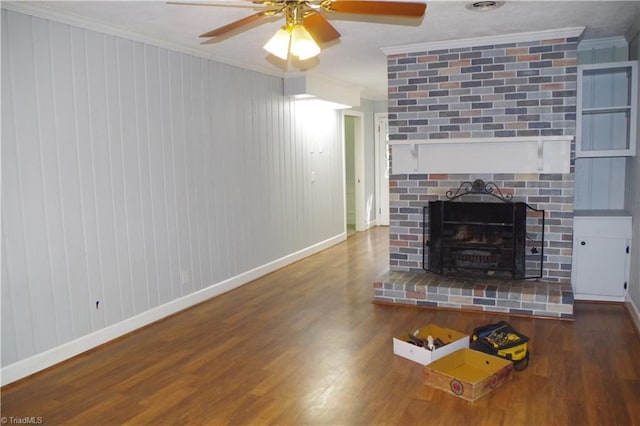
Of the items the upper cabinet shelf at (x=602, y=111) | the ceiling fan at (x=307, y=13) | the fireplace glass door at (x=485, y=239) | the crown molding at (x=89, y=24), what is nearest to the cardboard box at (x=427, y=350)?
the fireplace glass door at (x=485, y=239)

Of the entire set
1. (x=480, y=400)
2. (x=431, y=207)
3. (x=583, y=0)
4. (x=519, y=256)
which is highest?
(x=583, y=0)

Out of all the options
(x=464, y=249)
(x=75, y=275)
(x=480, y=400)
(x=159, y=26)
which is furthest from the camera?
(x=464, y=249)

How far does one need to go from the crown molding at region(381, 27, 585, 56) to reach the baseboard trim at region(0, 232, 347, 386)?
2651 mm

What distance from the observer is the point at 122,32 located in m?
3.75

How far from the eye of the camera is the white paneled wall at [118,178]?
312 centimetres

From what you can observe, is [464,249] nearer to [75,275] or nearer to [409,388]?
[409,388]

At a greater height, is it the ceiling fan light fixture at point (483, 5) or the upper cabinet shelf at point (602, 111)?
the ceiling fan light fixture at point (483, 5)

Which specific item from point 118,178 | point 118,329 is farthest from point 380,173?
point 118,329

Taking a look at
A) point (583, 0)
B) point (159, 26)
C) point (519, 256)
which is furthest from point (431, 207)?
point (159, 26)

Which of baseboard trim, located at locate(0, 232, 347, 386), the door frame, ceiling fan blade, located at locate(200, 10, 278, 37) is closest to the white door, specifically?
the door frame

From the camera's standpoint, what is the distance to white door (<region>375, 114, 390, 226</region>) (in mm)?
9109

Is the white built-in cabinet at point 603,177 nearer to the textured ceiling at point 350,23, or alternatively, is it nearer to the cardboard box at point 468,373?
the textured ceiling at point 350,23

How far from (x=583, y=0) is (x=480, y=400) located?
2569 mm

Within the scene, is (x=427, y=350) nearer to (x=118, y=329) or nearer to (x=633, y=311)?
(x=633, y=311)
